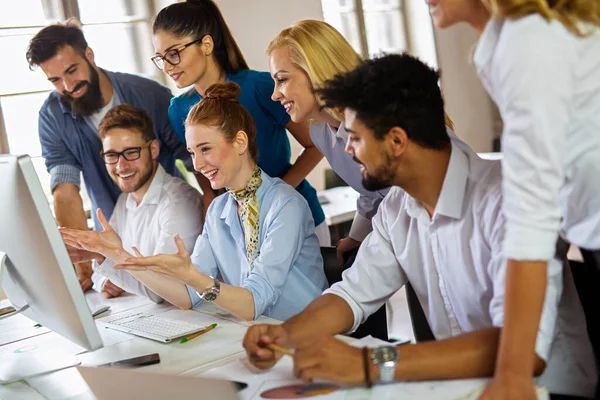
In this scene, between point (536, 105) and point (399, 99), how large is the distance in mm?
385

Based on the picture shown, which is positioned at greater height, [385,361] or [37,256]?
[37,256]

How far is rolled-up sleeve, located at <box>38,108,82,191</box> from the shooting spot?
9.80 feet

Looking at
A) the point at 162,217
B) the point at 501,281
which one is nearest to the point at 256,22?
the point at 162,217

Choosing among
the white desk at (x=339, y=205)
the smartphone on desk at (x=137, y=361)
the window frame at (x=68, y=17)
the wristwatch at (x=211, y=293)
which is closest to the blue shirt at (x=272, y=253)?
the wristwatch at (x=211, y=293)

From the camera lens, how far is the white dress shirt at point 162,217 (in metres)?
2.47

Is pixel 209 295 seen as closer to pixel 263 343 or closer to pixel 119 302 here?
pixel 263 343

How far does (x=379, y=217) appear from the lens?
170cm

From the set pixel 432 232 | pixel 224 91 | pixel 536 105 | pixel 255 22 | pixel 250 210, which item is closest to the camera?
pixel 536 105

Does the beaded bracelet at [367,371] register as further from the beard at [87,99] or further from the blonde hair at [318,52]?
the beard at [87,99]

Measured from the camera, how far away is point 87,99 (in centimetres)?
293

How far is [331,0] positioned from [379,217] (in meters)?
4.31

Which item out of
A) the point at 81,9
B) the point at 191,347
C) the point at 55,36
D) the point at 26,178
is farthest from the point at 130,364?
the point at 81,9

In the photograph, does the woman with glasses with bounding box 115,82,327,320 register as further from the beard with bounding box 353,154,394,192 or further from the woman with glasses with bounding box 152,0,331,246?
the beard with bounding box 353,154,394,192

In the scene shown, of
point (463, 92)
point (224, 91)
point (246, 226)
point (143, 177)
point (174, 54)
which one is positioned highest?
point (174, 54)
